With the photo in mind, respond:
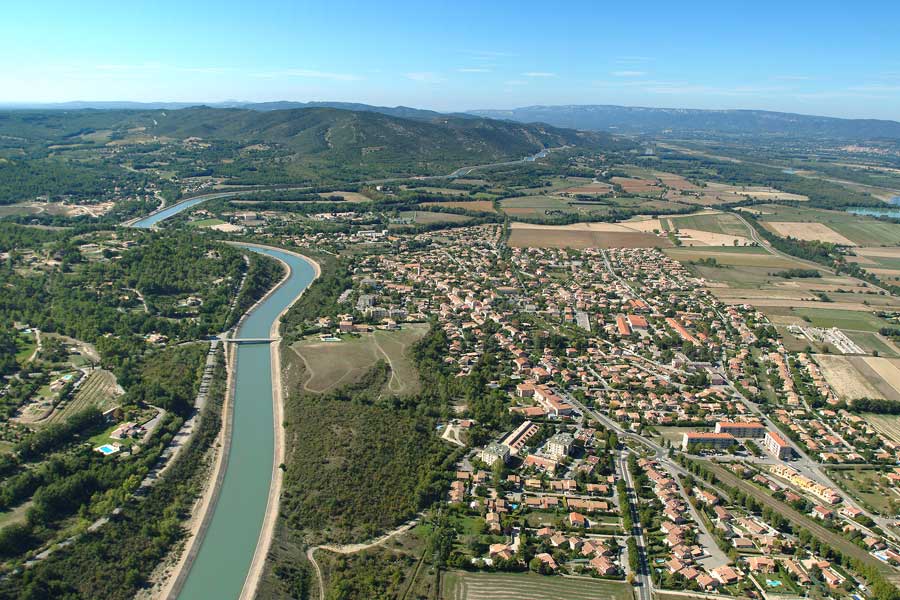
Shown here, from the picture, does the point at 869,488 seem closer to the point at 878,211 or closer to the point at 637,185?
the point at 878,211

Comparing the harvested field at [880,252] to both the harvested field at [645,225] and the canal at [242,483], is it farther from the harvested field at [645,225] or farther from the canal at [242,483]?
the canal at [242,483]

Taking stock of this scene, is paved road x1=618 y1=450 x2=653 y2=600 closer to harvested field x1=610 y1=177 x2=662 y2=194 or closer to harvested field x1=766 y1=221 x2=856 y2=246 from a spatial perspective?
harvested field x1=766 y1=221 x2=856 y2=246

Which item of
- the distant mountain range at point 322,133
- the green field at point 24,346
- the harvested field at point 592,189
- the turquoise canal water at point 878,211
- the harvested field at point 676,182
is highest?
the distant mountain range at point 322,133

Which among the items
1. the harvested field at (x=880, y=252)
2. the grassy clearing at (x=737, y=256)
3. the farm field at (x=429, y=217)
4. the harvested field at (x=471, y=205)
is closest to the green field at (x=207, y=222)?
the farm field at (x=429, y=217)

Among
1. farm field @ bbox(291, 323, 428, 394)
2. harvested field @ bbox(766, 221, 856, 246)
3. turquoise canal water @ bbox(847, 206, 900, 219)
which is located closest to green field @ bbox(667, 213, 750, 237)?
harvested field @ bbox(766, 221, 856, 246)

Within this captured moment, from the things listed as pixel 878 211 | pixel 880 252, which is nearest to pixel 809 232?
pixel 880 252

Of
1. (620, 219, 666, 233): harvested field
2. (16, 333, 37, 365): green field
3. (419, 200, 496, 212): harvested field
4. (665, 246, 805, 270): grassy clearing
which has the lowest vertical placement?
(16, 333, 37, 365): green field

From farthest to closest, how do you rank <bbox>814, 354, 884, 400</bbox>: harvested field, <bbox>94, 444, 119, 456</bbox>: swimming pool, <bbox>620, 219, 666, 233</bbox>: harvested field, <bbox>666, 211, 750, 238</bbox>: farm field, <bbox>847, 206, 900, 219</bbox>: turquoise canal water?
<bbox>847, 206, 900, 219</bbox>: turquoise canal water < <bbox>620, 219, 666, 233</bbox>: harvested field < <bbox>666, 211, 750, 238</bbox>: farm field < <bbox>814, 354, 884, 400</bbox>: harvested field < <bbox>94, 444, 119, 456</bbox>: swimming pool
